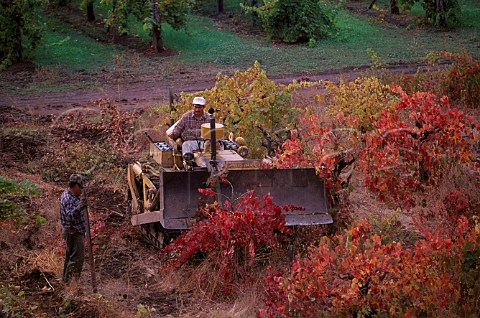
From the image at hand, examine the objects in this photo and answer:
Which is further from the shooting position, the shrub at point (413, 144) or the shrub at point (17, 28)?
the shrub at point (17, 28)

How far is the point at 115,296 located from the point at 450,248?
14.0 feet

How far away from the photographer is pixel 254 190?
12.4m

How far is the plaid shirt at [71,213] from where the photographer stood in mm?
11180

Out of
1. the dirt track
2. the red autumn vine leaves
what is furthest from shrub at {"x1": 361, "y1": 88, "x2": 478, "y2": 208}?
the dirt track

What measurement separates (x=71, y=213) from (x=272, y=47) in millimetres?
23199

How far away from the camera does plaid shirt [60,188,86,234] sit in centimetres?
1118

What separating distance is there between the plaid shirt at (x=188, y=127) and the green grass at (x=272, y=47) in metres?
14.0

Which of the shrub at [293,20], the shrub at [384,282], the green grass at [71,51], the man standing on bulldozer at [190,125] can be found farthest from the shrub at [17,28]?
the shrub at [384,282]

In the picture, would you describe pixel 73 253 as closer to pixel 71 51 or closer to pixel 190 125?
pixel 190 125

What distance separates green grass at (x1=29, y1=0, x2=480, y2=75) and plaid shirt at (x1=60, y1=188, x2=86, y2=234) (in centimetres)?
1716

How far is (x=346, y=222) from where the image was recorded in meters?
12.6

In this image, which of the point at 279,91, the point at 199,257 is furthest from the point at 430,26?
the point at 199,257

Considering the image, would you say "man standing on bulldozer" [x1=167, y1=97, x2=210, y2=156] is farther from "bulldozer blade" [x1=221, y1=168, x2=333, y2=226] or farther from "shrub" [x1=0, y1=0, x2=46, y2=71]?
"shrub" [x1=0, y1=0, x2=46, y2=71]

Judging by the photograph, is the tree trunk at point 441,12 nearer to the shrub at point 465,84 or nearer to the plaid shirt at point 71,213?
the shrub at point 465,84
